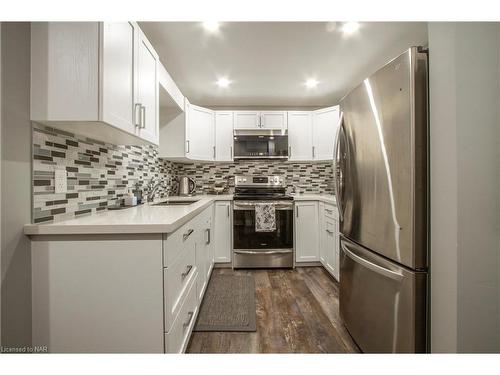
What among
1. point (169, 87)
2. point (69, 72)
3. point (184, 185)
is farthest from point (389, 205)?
point (184, 185)

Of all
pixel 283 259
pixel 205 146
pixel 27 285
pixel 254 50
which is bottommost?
pixel 283 259

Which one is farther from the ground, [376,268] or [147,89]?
[147,89]

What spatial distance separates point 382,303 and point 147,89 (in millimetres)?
1912

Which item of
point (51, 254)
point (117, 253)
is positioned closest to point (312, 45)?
point (117, 253)

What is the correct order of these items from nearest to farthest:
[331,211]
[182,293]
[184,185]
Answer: [182,293], [331,211], [184,185]

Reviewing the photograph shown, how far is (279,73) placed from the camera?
2.34m

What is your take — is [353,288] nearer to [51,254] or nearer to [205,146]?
[51,254]

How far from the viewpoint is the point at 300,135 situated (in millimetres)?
3096

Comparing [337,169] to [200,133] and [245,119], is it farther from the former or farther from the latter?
[200,133]

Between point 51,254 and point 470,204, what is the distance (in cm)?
176

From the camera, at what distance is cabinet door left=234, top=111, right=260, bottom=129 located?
3059mm

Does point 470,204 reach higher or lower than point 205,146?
lower

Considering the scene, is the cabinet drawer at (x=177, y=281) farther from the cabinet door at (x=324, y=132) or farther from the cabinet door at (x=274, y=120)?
the cabinet door at (x=324, y=132)

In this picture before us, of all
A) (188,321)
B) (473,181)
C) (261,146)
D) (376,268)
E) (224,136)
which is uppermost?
(224,136)
